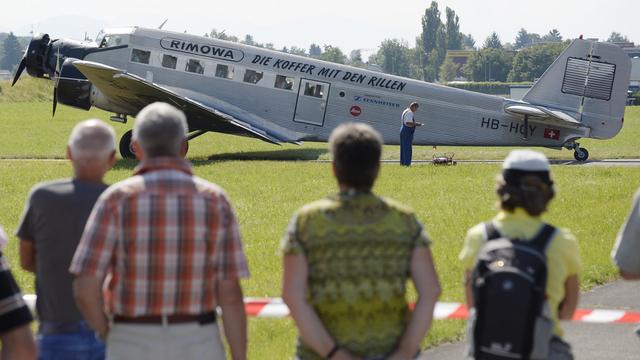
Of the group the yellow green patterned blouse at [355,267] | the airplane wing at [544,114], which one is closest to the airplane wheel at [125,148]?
the airplane wing at [544,114]

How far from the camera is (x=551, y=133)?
26016 millimetres

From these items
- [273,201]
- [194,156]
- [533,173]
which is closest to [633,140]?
[194,156]

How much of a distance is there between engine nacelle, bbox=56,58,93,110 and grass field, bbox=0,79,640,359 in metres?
1.63

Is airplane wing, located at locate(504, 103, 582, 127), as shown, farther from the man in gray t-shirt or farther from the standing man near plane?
the man in gray t-shirt

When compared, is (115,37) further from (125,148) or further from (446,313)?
(446,313)

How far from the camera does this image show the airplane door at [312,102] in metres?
26.4

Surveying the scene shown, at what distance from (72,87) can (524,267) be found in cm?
2229

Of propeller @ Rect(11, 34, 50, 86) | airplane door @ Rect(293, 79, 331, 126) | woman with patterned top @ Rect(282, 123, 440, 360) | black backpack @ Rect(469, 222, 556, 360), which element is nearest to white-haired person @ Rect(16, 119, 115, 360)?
woman with patterned top @ Rect(282, 123, 440, 360)

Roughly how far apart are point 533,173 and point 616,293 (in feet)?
19.5

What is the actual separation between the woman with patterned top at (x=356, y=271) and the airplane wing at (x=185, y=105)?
64.4 ft

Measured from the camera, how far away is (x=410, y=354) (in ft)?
15.5

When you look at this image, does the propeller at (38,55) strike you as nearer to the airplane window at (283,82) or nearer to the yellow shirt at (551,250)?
the airplane window at (283,82)

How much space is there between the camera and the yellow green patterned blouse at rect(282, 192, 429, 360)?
15.2 ft

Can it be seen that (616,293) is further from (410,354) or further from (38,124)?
(38,124)
